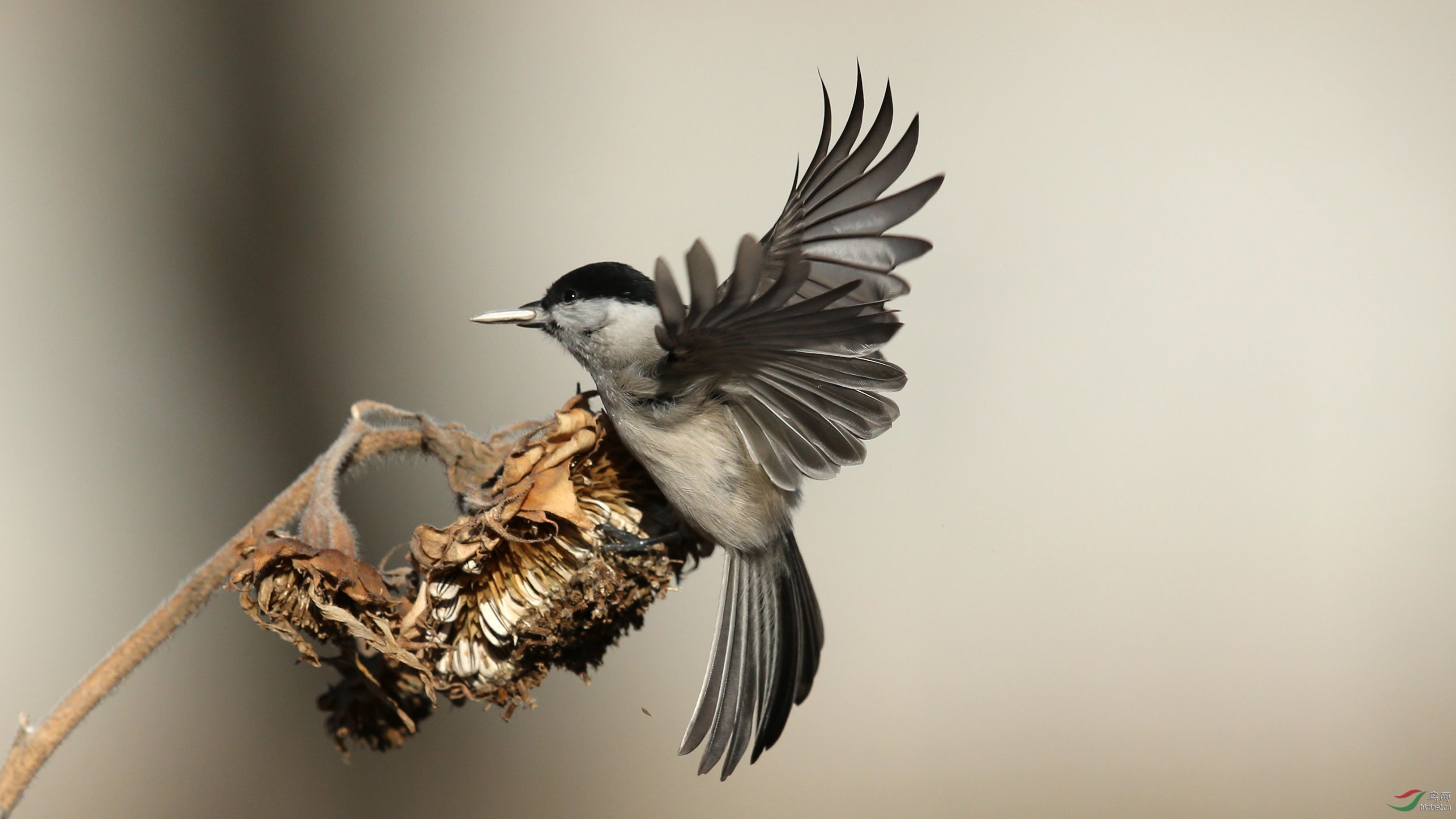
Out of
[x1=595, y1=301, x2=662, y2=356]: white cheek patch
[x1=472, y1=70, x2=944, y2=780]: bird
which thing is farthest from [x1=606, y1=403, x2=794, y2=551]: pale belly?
[x1=595, y1=301, x2=662, y2=356]: white cheek patch

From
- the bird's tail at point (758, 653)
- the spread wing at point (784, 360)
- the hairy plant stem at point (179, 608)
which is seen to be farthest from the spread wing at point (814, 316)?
the hairy plant stem at point (179, 608)

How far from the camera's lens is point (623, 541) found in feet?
3.85

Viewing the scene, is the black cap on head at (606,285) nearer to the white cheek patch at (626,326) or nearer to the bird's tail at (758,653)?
the white cheek patch at (626,326)

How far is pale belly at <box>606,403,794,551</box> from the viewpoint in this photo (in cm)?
118

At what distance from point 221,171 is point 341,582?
6.30 ft

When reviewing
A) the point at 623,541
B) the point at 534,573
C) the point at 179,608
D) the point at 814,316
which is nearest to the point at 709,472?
the point at 623,541

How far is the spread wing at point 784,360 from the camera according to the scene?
90cm

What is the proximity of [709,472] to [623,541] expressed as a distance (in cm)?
15

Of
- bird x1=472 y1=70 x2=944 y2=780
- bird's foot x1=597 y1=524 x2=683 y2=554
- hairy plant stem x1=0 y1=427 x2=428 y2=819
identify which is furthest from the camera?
bird's foot x1=597 y1=524 x2=683 y2=554

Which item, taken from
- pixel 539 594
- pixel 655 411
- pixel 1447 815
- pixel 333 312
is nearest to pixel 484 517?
pixel 539 594

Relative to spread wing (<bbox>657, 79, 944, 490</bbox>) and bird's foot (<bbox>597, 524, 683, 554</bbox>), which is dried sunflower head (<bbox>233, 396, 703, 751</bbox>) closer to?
bird's foot (<bbox>597, 524, 683, 554</bbox>)

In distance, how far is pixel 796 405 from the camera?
1.13 m

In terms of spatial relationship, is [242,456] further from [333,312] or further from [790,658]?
[790,658]

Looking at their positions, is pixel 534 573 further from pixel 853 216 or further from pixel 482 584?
pixel 853 216
